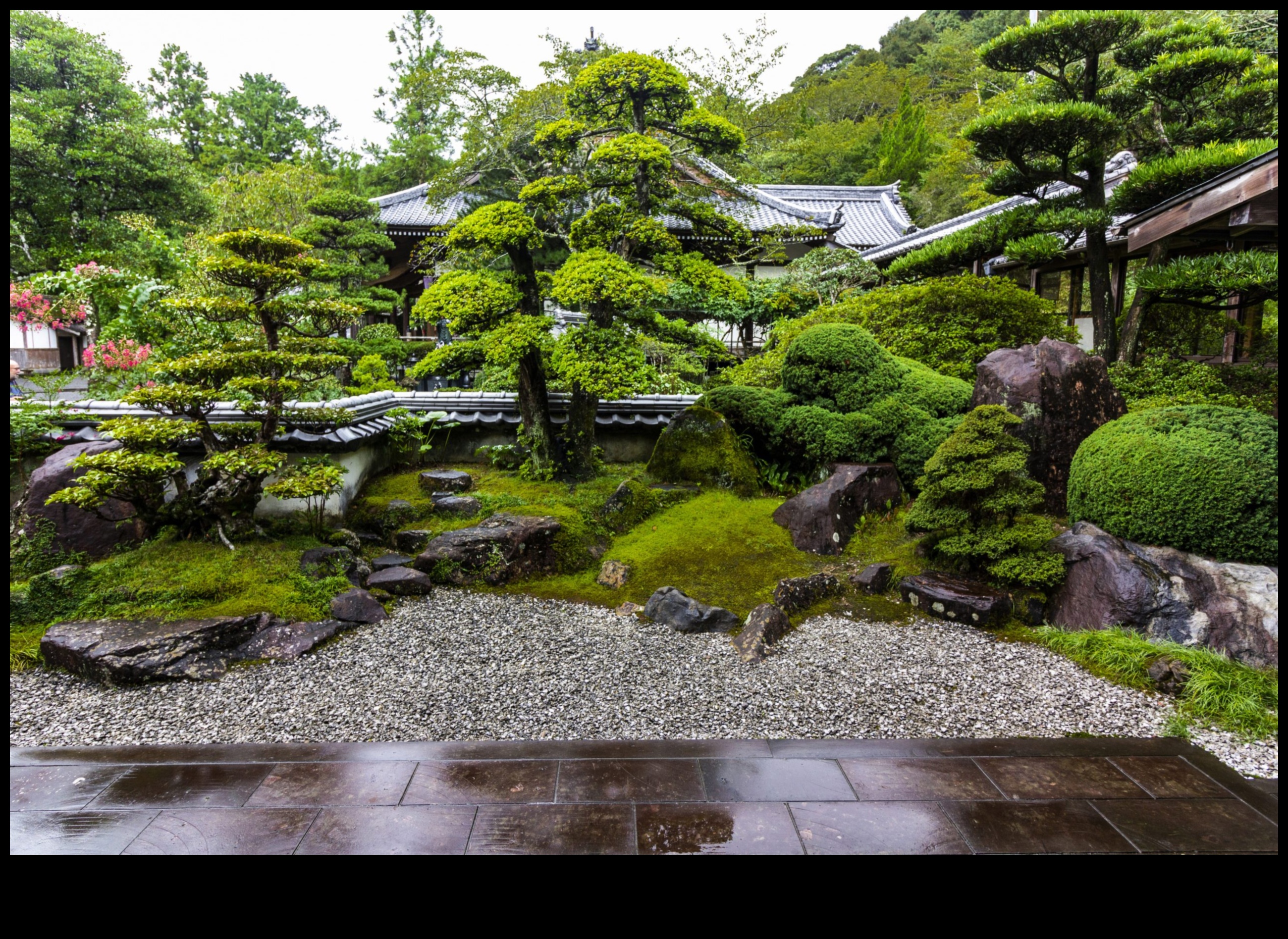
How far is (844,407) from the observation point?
6.77 metres

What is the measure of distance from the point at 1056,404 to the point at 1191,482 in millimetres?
1449

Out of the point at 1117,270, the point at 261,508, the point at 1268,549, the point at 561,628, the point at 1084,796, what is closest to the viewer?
the point at 1084,796

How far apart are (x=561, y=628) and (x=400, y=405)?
3939 millimetres

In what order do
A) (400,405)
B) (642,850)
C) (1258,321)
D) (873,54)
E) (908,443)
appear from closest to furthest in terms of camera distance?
1. (642,850)
2. (908,443)
3. (400,405)
4. (1258,321)
5. (873,54)

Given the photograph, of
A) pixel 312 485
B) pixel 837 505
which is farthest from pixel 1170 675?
pixel 312 485

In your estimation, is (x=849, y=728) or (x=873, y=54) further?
(x=873, y=54)

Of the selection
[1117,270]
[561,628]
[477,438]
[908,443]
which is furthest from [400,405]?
[1117,270]

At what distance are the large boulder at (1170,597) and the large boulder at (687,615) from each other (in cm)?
221

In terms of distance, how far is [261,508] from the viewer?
18.7 feet

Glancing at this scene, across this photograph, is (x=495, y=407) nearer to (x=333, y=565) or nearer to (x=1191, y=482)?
(x=333, y=565)

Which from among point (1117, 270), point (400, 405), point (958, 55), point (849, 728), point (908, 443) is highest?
point (958, 55)

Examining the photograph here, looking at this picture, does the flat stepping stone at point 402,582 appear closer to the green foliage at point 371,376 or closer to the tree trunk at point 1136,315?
the green foliage at point 371,376

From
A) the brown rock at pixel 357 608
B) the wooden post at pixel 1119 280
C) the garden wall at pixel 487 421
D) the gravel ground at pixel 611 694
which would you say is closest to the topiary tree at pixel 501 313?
the garden wall at pixel 487 421

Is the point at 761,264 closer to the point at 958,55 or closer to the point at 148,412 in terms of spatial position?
the point at 148,412
